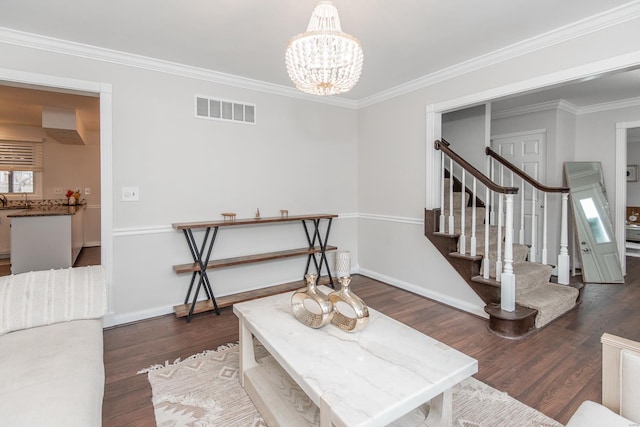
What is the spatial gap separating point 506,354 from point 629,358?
1455 millimetres

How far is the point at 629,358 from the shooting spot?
1108mm

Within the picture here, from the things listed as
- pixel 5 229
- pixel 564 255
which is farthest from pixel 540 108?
pixel 5 229

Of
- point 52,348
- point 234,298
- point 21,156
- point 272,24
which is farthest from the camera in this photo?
point 21,156

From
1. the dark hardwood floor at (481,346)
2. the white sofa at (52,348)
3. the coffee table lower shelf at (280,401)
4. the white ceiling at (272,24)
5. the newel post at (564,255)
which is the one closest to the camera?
the white sofa at (52,348)

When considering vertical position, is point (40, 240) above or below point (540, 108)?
below

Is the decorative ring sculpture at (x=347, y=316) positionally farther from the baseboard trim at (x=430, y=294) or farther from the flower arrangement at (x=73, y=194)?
the flower arrangement at (x=73, y=194)

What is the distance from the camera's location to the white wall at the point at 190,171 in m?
2.95

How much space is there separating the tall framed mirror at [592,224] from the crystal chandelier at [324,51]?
425 centimetres

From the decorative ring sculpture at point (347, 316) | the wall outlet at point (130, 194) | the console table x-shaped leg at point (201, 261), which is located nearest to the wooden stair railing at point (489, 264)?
the decorative ring sculpture at point (347, 316)

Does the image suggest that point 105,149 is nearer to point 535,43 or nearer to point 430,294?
point 430,294

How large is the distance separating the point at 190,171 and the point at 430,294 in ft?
9.57

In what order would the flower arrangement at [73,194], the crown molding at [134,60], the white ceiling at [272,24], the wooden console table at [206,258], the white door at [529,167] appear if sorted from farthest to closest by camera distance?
the flower arrangement at [73,194], the white door at [529,167], the wooden console table at [206,258], the crown molding at [134,60], the white ceiling at [272,24]

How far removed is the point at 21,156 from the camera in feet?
20.0

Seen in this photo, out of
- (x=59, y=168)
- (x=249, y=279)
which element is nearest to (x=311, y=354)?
(x=249, y=279)
